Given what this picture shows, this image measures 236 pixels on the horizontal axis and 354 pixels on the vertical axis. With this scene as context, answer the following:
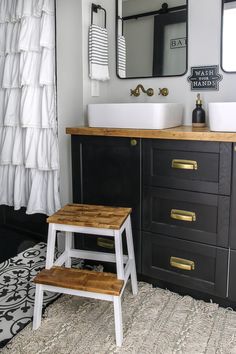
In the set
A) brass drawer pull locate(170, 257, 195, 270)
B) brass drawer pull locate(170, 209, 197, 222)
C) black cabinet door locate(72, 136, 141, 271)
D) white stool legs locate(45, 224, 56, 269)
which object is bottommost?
brass drawer pull locate(170, 257, 195, 270)

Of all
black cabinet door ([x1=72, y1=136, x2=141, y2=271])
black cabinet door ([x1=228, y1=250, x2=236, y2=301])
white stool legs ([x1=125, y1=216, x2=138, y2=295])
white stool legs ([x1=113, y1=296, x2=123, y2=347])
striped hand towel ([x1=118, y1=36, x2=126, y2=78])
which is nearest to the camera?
white stool legs ([x1=113, y1=296, x2=123, y2=347])

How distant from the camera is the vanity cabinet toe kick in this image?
1666mm

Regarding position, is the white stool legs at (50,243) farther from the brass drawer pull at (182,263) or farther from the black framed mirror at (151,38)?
the black framed mirror at (151,38)

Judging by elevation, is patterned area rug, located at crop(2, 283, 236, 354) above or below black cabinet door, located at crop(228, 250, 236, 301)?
below

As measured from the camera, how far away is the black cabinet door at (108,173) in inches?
74.6

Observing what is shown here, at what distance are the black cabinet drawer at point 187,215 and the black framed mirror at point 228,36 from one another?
2.69 feet

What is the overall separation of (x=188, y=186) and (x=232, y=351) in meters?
0.79

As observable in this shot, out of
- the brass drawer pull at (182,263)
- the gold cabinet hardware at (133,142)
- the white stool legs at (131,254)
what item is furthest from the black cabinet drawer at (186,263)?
the gold cabinet hardware at (133,142)

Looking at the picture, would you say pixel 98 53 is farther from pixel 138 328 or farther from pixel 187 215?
pixel 138 328

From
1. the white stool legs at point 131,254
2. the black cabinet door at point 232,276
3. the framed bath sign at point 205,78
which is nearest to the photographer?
the black cabinet door at point 232,276

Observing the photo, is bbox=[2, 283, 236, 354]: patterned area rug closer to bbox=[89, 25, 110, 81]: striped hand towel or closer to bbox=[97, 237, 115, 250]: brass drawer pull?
bbox=[97, 237, 115, 250]: brass drawer pull

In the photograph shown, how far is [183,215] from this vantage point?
178 cm

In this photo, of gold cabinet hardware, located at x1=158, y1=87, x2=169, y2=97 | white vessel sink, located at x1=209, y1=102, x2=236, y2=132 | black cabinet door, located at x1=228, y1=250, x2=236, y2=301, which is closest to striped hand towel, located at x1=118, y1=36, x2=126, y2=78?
gold cabinet hardware, located at x1=158, y1=87, x2=169, y2=97

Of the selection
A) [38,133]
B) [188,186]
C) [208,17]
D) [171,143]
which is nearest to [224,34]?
Result: [208,17]
